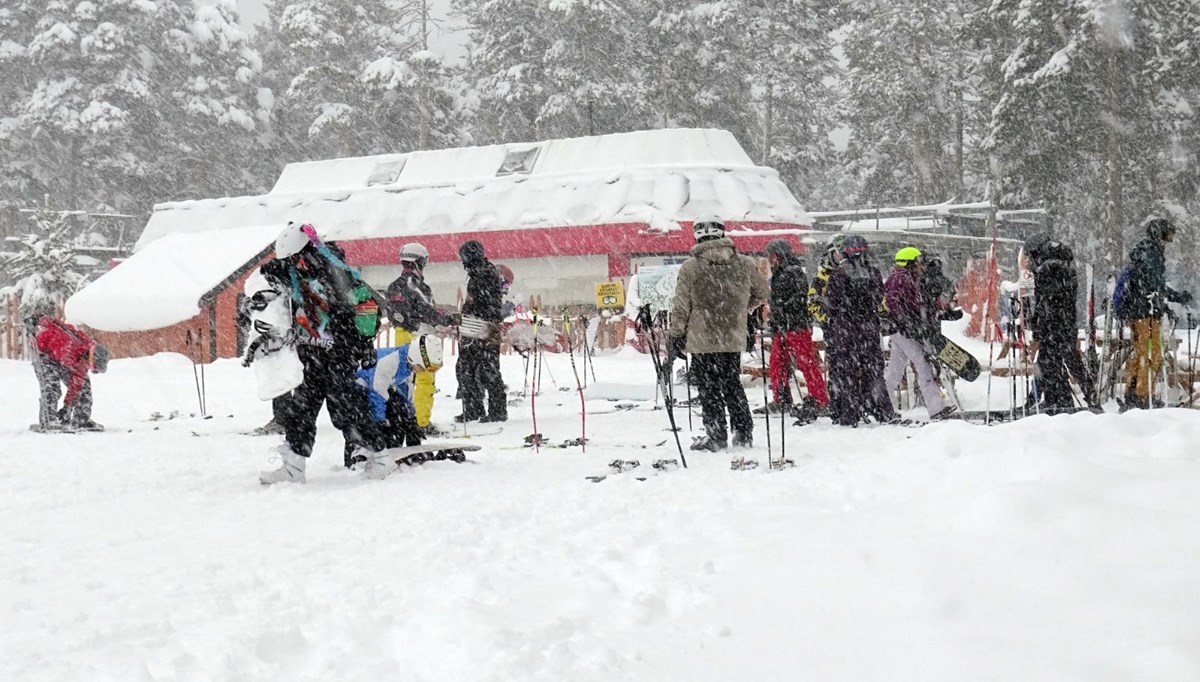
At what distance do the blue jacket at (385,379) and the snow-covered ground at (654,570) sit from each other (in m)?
0.61

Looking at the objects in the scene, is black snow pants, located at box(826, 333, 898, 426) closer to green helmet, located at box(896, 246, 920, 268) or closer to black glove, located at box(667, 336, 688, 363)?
green helmet, located at box(896, 246, 920, 268)

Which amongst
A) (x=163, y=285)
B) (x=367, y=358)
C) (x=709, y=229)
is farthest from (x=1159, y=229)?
(x=163, y=285)

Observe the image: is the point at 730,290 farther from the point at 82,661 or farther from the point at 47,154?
the point at 47,154

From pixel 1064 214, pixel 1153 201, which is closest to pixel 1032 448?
pixel 1153 201

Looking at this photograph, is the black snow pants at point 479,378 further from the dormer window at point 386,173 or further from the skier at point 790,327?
the dormer window at point 386,173

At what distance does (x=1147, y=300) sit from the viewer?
29.0 feet

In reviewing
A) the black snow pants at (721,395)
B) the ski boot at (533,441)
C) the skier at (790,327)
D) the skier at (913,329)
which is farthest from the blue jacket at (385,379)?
the skier at (913,329)

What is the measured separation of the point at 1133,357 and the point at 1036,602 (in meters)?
6.85

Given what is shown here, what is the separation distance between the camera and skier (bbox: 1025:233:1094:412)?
853 centimetres

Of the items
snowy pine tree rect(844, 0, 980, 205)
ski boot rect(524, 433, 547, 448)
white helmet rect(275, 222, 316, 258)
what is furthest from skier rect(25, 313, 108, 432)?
snowy pine tree rect(844, 0, 980, 205)

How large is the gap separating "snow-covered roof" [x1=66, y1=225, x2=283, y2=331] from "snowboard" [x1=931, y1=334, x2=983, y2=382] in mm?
15454

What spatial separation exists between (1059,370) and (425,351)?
5.21m

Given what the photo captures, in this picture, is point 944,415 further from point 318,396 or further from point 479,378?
point 318,396

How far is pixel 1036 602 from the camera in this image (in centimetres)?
310
